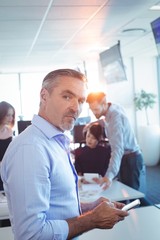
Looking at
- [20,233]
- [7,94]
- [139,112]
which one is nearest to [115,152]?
[20,233]

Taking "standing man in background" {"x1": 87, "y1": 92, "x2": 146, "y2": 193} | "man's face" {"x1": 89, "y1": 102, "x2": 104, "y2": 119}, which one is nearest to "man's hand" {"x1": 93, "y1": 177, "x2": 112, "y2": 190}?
"standing man in background" {"x1": 87, "y1": 92, "x2": 146, "y2": 193}

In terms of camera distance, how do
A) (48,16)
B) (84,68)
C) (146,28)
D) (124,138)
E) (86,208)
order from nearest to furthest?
(86,208), (124,138), (48,16), (146,28), (84,68)

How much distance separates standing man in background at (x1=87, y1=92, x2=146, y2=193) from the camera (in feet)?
9.36

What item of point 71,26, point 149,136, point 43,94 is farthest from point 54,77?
point 149,136

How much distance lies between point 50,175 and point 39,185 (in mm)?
73

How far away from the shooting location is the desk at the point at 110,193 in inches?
96.5

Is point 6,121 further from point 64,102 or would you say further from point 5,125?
point 64,102

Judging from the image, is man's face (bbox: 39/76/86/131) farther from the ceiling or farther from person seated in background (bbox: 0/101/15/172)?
the ceiling

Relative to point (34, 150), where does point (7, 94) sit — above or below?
above

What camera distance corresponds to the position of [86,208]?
1.46 meters

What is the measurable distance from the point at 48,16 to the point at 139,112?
433 centimetres

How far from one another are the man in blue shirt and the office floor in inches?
145

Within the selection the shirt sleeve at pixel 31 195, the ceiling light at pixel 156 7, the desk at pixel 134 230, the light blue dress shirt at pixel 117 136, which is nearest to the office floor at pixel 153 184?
the light blue dress shirt at pixel 117 136

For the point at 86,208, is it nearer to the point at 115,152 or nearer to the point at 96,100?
the point at 115,152
